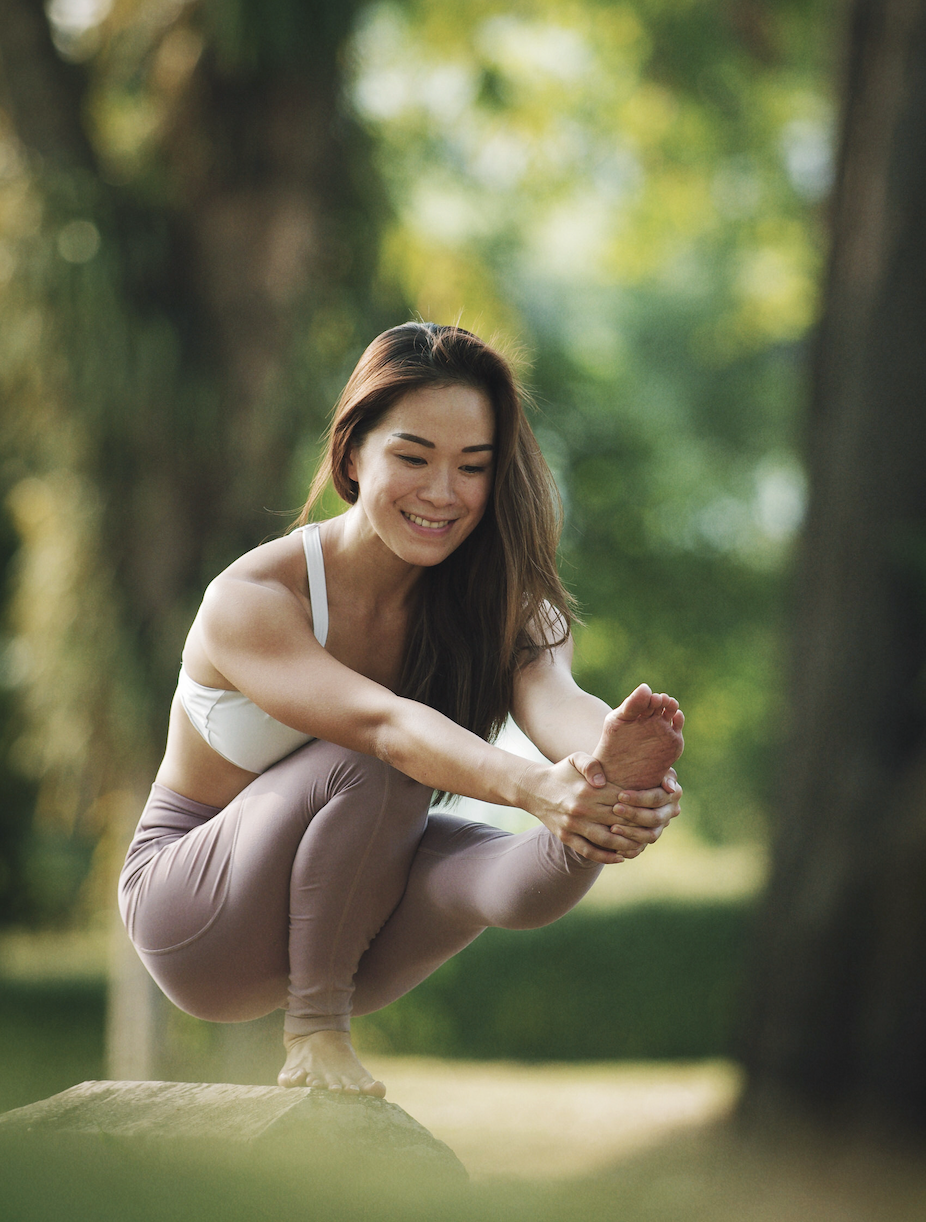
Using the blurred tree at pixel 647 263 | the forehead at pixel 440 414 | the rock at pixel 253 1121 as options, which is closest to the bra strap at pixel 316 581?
the forehead at pixel 440 414

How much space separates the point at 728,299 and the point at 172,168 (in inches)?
255

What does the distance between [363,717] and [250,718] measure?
267mm

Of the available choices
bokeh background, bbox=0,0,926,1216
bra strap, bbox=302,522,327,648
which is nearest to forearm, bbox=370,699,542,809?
bra strap, bbox=302,522,327,648

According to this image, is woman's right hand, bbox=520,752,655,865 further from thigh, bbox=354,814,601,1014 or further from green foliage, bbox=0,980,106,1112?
green foliage, bbox=0,980,106,1112

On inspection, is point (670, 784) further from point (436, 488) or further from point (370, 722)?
point (436, 488)

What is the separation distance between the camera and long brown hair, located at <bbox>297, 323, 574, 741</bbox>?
186cm

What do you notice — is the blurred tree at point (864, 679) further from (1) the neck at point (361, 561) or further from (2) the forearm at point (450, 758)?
(2) the forearm at point (450, 758)

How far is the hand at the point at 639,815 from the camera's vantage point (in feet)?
5.30

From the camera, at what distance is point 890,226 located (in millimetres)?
5164

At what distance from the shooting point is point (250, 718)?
1.94m

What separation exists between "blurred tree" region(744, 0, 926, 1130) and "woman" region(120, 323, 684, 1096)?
11.0ft

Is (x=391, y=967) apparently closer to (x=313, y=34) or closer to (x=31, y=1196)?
(x=31, y=1196)

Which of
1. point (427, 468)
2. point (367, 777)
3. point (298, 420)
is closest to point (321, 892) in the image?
point (367, 777)

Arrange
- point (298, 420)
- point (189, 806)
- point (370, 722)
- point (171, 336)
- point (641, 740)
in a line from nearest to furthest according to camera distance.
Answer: point (641, 740) → point (370, 722) → point (189, 806) → point (171, 336) → point (298, 420)
